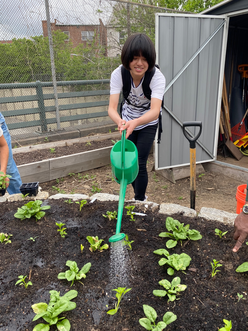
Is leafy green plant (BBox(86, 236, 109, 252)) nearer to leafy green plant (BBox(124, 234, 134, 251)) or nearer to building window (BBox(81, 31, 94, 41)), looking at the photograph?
leafy green plant (BBox(124, 234, 134, 251))

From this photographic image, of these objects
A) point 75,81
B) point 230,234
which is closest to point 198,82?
point 75,81

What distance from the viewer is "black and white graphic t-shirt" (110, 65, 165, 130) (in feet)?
6.87

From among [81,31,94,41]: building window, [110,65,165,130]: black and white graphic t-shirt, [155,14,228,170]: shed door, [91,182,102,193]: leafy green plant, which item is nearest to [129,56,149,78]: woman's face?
[110,65,165,130]: black and white graphic t-shirt

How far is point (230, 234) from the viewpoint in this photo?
184 centimetres

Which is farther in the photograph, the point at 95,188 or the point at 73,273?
the point at 95,188

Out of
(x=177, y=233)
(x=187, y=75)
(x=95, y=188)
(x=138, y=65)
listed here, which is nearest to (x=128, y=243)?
(x=177, y=233)

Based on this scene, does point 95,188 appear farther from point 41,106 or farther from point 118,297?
point 118,297

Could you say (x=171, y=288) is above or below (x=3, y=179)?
below

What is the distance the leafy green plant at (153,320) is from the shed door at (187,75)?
2.86 meters

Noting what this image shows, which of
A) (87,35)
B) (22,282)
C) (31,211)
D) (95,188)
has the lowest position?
(95,188)

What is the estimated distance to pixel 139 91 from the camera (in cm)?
224

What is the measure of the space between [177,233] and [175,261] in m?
0.26

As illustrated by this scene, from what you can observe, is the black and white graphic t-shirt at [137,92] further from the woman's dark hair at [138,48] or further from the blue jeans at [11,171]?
the blue jeans at [11,171]

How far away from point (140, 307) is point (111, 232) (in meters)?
0.63
